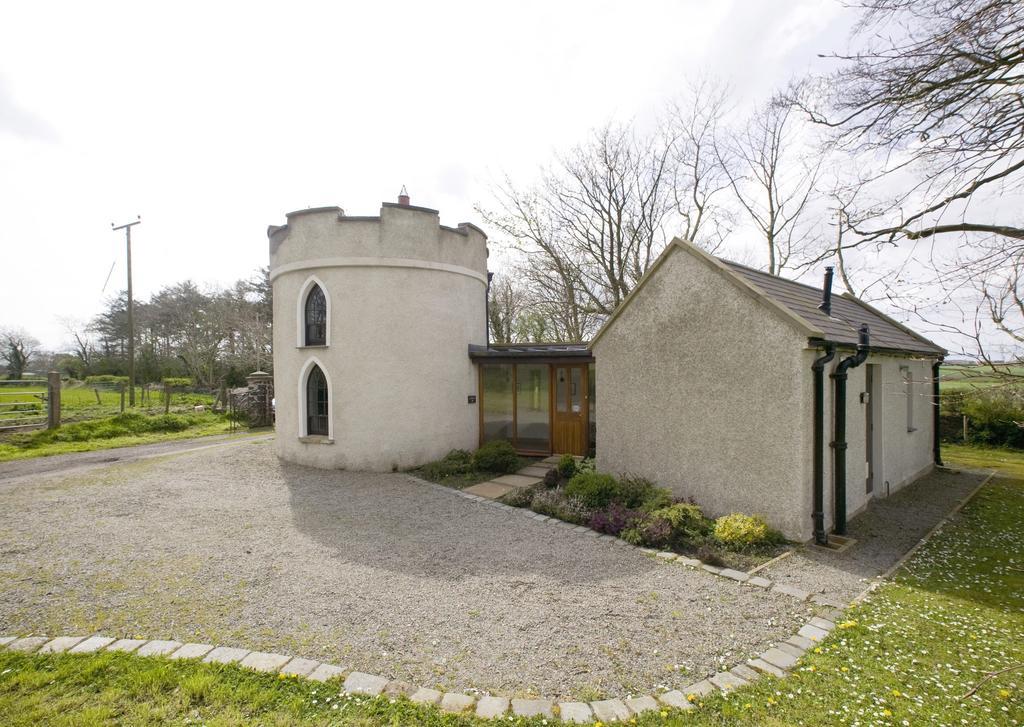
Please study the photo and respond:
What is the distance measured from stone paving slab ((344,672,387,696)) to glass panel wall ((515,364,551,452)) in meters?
9.15

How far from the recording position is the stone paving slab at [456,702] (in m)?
3.47

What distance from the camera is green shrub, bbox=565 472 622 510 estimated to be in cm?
812

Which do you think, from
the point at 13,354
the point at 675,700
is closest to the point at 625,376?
the point at 675,700

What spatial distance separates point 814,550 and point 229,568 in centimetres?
788

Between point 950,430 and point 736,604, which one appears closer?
point 736,604

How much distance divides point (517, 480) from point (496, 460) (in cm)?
100

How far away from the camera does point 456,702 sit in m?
3.54

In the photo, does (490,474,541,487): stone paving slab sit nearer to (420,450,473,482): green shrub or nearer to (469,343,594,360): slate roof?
(420,450,473,482): green shrub

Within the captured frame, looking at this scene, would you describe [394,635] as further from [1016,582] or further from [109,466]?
[109,466]

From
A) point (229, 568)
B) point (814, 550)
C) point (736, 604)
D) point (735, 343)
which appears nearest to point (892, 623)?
point (736, 604)

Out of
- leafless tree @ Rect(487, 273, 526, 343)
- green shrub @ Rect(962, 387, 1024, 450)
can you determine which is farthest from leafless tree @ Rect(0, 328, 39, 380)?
green shrub @ Rect(962, 387, 1024, 450)

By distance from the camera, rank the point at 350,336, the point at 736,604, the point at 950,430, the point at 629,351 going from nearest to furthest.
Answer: the point at 736,604 < the point at 629,351 < the point at 350,336 < the point at 950,430

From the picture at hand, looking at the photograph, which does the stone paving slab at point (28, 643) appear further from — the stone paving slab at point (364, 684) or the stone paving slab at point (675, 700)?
the stone paving slab at point (675, 700)

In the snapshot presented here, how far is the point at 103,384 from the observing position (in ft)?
109
